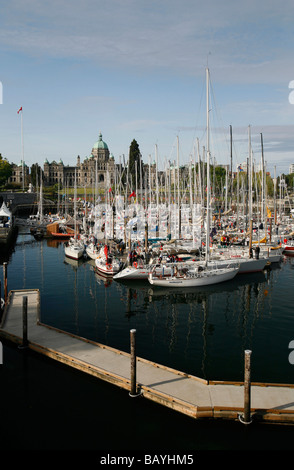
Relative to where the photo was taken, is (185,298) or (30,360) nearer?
(30,360)

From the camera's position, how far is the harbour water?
1423 centimetres

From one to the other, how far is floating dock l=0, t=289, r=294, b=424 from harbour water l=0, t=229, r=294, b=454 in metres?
0.39

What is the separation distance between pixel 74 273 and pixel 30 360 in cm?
2265

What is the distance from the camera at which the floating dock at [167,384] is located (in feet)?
48.9

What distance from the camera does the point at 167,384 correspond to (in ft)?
54.6

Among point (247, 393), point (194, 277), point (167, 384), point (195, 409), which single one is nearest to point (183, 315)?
point (194, 277)

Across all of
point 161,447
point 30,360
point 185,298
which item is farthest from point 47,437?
point 185,298

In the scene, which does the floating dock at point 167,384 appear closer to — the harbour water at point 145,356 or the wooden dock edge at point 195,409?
the wooden dock edge at point 195,409

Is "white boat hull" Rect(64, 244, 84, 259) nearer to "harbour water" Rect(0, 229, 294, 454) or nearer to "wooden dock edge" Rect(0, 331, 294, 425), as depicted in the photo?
"harbour water" Rect(0, 229, 294, 454)

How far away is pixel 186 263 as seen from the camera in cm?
3678

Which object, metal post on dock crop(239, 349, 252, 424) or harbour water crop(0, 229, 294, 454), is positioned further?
metal post on dock crop(239, 349, 252, 424)

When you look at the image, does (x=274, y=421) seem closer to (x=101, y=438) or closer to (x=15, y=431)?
(x=101, y=438)

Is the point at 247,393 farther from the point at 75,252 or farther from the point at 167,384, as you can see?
the point at 75,252

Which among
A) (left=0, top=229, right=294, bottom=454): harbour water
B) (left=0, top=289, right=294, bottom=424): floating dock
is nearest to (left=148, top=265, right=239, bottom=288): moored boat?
(left=0, top=229, right=294, bottom=454): harbour water
